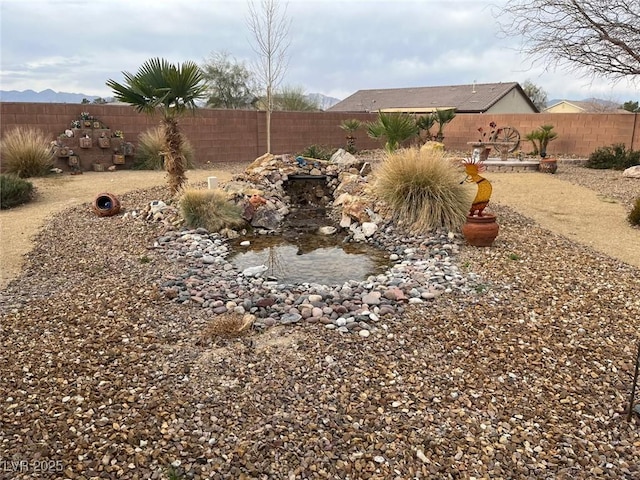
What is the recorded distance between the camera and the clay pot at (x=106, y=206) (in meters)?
6.55

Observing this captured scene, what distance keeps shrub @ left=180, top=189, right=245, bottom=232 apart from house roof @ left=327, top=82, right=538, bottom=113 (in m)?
19.9

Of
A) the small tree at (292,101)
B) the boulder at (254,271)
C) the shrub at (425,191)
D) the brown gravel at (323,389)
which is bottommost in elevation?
the brown gravel at (323,389)

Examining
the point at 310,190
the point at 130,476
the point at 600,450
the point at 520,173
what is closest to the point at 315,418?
the point at 130,476

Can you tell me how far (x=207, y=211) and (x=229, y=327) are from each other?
3.29 metres

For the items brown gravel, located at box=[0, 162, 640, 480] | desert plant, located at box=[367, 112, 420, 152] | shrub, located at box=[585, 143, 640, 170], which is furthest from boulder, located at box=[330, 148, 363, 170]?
shrub, located at box=[585, 143, 640, 170]

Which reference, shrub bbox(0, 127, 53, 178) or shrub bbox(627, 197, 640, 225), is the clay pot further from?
shrub bbox(627, 197, 640, 225)

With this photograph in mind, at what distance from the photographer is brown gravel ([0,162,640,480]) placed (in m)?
2.03

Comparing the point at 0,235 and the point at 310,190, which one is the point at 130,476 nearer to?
the point at 0,235

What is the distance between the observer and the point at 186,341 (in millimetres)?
3021

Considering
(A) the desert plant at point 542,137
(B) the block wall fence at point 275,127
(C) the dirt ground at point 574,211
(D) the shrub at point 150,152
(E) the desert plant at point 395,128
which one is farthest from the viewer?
(A) the desert plant at point 542,137

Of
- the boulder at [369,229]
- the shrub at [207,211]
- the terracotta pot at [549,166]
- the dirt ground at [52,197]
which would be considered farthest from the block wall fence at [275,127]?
the boulder at [369,229]

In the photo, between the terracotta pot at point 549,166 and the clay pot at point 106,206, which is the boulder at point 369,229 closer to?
the clay pot at point 106,206

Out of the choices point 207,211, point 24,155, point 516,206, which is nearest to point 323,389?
point 207,211

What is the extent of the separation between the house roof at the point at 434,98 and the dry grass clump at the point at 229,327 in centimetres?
2275
